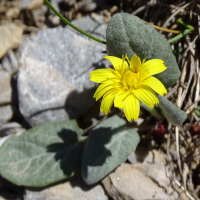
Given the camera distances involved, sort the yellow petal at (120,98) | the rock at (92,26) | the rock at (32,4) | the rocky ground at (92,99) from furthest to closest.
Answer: the rock at (32,4) < the rock at (92,26) < the rocky ground at (92,99) < the yellow petal at (120,98)

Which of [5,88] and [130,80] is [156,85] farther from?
[5,88]

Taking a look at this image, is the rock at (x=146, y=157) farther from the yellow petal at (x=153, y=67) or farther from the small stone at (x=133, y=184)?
the yellow petal at (x=153, y=67)

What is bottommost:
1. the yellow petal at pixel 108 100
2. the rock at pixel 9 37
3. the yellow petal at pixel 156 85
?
the rock at pixel 9 37

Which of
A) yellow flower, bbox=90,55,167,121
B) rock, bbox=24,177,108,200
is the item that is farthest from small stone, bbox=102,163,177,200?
yellow flower, bbox=90,55,167,121

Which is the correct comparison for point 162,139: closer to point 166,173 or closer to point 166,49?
point 166,173

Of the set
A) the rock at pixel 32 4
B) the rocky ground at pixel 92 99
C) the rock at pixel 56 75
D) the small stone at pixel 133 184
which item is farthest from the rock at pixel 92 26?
the small stone at pixel 133 184

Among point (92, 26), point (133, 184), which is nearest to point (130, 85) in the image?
point (133, 184)
